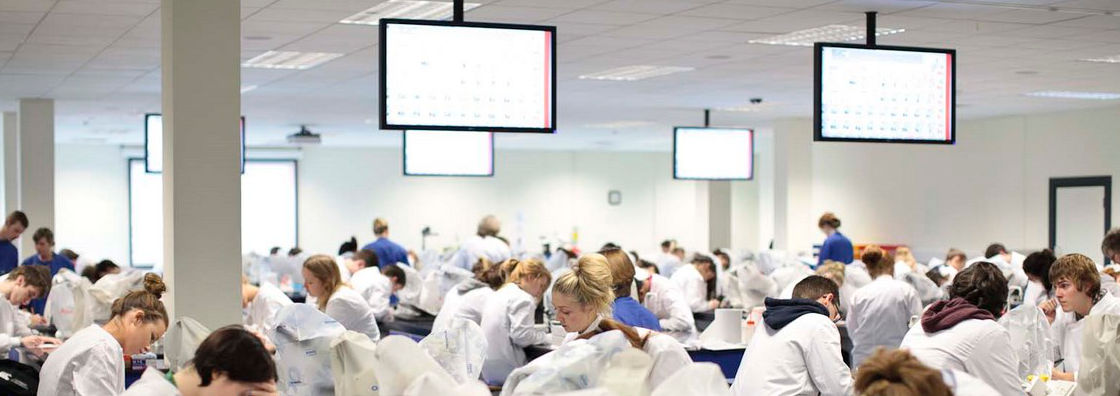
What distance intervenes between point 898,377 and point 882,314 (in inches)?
203

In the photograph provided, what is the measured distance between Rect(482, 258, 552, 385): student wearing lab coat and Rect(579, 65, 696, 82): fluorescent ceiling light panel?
3.80 meters

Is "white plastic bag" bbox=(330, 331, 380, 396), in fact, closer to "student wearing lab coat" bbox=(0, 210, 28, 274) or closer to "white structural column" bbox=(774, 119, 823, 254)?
"student wearing lab coat" bbox=(0, 210, 28, 274)

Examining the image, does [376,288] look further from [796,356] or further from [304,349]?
[796,356]

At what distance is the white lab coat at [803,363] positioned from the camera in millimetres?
4418

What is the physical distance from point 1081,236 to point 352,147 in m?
13.1

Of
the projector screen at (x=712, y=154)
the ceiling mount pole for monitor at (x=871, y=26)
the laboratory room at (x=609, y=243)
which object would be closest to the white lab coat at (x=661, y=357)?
the laboratory room at (x=609, y=243)

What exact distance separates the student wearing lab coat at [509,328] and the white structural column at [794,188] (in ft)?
29.4

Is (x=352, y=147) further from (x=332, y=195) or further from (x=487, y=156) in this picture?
(x=487, y=156)

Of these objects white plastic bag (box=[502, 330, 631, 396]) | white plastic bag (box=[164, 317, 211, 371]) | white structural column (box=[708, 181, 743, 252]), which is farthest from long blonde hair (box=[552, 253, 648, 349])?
white structural column (box=[708, 181, 743, 252])

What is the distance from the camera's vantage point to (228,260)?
5980mm

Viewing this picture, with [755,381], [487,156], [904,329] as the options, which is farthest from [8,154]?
[755,381]

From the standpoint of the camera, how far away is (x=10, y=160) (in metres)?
14.4

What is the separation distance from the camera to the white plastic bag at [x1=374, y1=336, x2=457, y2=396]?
3.75 meters

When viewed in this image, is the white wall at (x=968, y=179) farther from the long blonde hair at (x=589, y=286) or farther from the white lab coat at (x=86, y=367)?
the white lab coat at (x=86, y=367)
